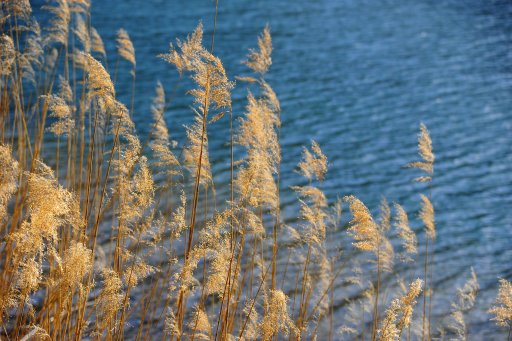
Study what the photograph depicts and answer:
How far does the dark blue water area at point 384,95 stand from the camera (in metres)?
4.45

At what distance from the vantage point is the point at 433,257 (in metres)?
4.04

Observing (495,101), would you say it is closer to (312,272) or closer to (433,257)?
(433,257)

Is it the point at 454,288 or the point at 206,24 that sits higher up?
the point at 206,24

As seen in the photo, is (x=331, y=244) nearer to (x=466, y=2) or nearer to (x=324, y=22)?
(x=324, y=22)

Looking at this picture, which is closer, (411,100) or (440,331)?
(440,331)

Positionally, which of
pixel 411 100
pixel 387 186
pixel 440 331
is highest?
pixel 411 100

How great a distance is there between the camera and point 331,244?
3.97 m

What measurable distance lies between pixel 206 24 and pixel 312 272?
4825 mm

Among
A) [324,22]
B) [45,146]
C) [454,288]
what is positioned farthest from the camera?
[324,22]

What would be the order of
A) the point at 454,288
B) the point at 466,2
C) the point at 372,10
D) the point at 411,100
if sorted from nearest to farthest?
the point at 454,288 < the point at 411,100 < the point at 372,10 < the point at 466,2

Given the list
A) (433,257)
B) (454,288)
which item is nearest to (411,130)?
(433,257)

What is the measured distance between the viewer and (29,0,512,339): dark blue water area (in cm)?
445

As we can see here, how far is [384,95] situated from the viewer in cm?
672

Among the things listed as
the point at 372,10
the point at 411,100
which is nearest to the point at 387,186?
the point at 411,100
